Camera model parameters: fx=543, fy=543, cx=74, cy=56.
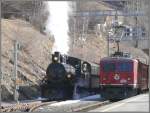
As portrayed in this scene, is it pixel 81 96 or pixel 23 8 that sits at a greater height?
pixel 23 8

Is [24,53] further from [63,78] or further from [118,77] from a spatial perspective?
[118,77]

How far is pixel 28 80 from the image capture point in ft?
155

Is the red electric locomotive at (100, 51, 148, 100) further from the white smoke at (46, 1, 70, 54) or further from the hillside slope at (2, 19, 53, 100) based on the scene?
the hillside slope at (2, 19, 53, 100)

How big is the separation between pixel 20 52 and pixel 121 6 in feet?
69.4

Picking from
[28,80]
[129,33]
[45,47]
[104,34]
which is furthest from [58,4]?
[104,34]

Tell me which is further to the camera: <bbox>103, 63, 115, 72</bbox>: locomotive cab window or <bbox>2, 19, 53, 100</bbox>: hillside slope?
<bbox>2, 19, 53, 100</bbox>: hillside slope

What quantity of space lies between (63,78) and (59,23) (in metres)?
5.49

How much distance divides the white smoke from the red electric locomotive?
17.8ft

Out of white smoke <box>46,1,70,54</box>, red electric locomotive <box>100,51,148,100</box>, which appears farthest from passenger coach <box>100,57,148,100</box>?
white smoke <box>46,1,70,54</box>

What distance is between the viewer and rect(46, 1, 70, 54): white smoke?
40125 mm

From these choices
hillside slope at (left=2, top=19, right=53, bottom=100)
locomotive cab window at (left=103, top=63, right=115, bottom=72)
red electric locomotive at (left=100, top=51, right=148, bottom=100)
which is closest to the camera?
red electric locomotive at (left=100, top=51, right=148, bottom=100)

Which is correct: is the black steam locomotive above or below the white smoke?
below

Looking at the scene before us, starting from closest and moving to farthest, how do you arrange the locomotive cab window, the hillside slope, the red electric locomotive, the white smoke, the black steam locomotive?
1. the red electric locomotive
2. the locomotive cab window
3. the black steam locomotive
4. the white smoke
5. the hillside slope

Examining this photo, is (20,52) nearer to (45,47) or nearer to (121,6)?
(45,47)
